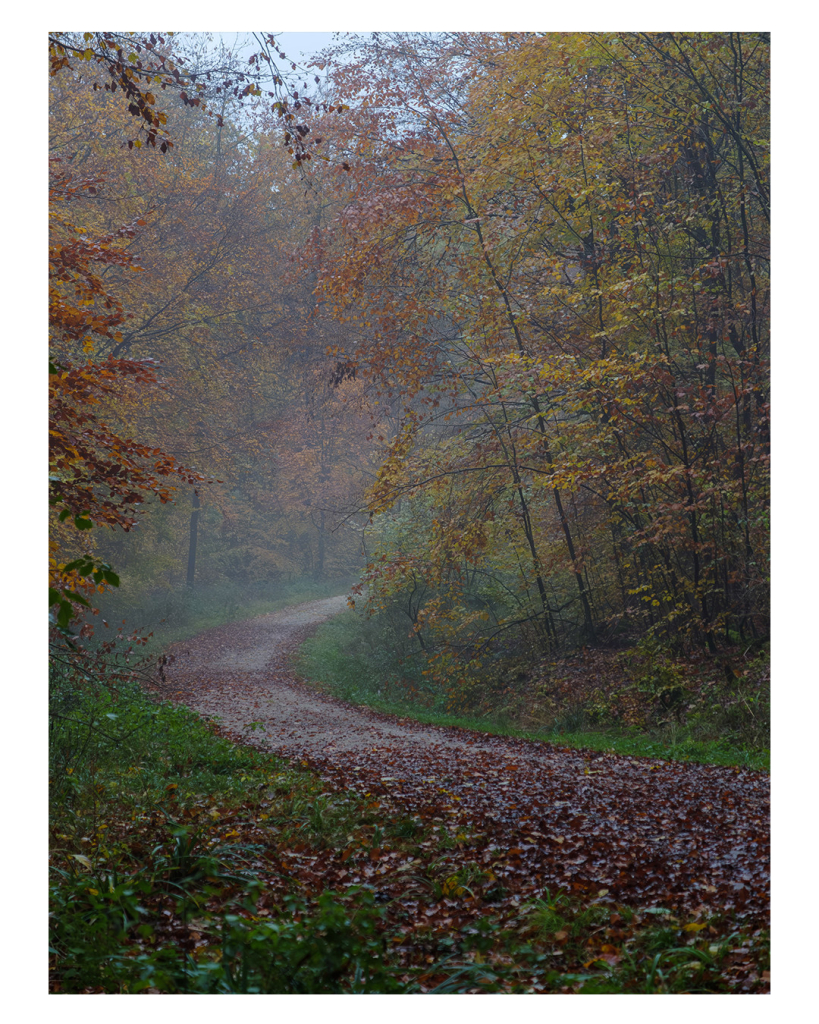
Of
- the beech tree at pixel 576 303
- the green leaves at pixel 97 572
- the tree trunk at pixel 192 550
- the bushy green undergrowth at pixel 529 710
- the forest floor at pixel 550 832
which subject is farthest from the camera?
the tree trunk at pixel 192 550

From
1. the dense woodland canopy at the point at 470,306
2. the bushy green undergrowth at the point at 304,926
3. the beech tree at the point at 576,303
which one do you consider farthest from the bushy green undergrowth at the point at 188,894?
the beech tree at the point at 576,303

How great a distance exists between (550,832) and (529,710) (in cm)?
564

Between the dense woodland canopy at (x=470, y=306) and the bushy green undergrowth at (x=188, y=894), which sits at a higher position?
the dense woodland canopy at (x=470, y=306)

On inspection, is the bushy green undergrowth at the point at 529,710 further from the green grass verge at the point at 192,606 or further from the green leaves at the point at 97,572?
the green leaves at the point at 97,572

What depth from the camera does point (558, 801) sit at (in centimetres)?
510

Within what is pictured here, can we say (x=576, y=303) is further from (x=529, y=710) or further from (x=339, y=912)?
(x=339, y=912)

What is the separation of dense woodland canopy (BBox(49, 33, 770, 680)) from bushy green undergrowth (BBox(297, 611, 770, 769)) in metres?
0.73

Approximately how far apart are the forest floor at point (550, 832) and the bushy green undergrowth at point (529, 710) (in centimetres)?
63

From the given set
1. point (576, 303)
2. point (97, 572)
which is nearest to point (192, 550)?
point (576, 303)

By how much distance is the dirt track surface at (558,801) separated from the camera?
3.67 metres

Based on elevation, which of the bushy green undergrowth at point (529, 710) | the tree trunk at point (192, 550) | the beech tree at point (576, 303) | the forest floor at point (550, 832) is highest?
the beech tree at point (576, 303)

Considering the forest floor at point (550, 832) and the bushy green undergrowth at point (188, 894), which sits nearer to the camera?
the bushy green undergrowth at point (188, 894)
